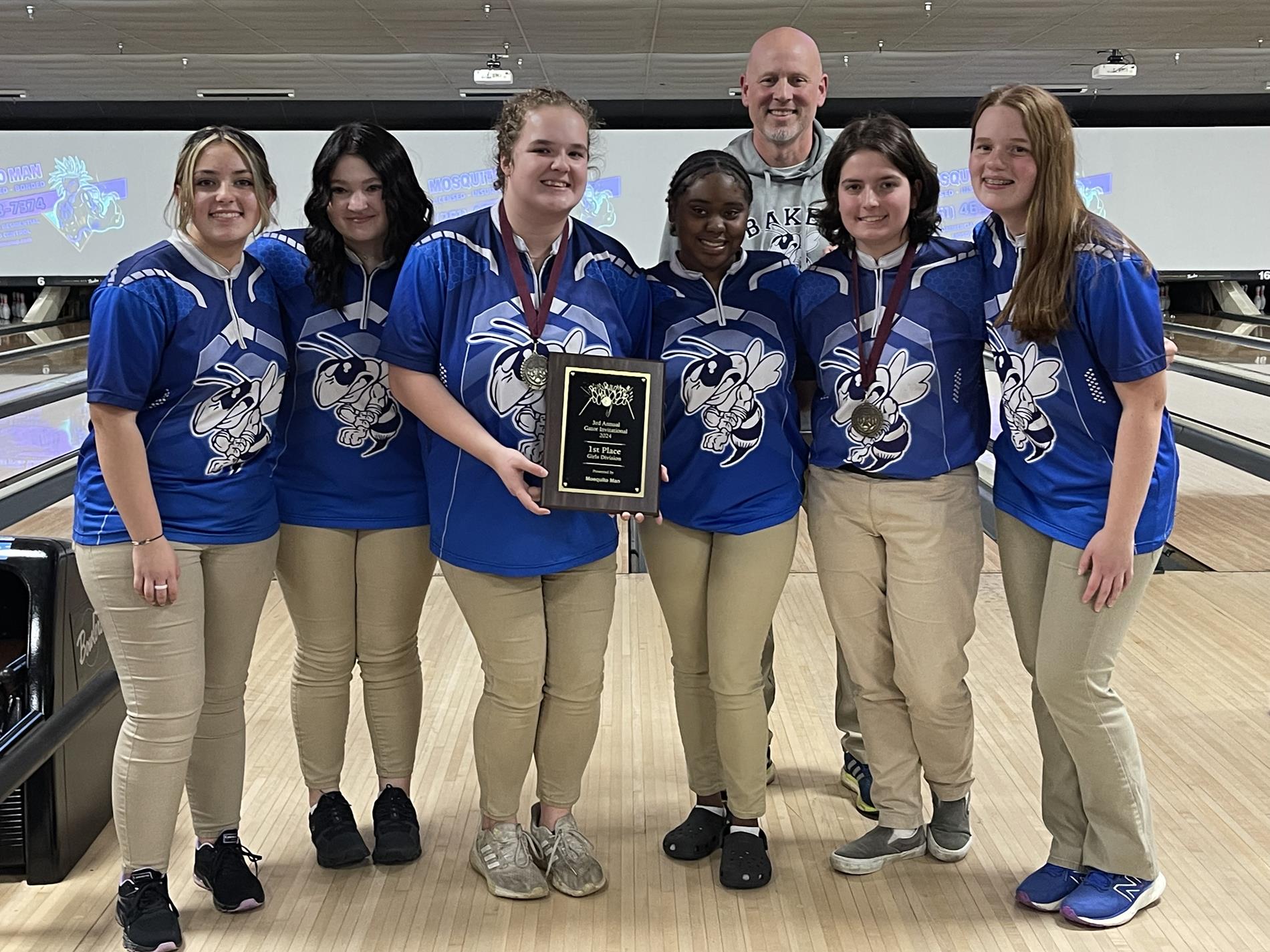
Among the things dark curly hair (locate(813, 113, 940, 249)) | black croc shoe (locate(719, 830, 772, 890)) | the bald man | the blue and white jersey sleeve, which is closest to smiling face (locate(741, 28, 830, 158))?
the bald man

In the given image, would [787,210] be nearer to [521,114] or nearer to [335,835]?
[521,114]

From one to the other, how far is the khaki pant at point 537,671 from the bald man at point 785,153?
37 cm

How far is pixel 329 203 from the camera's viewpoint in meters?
1.80

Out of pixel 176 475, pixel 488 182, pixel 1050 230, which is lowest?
pixel 176 475

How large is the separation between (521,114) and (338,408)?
1.68ft

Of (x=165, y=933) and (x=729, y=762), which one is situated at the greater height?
(x=729, y=762)

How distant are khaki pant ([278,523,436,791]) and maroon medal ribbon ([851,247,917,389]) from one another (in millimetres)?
723

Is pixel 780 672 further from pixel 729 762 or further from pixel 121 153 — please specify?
pixel 121 153

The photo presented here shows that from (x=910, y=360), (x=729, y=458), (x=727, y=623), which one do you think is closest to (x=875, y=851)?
(x=727, y=623)

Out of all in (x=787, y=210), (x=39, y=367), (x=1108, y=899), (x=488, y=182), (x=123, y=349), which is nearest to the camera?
(x=123, y=349)

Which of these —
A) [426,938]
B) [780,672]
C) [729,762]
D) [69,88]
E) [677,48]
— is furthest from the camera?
[69,88]

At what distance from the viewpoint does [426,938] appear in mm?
1754

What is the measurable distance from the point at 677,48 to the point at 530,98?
7128 mm

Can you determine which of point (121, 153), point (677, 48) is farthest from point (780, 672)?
point (121, 153)
